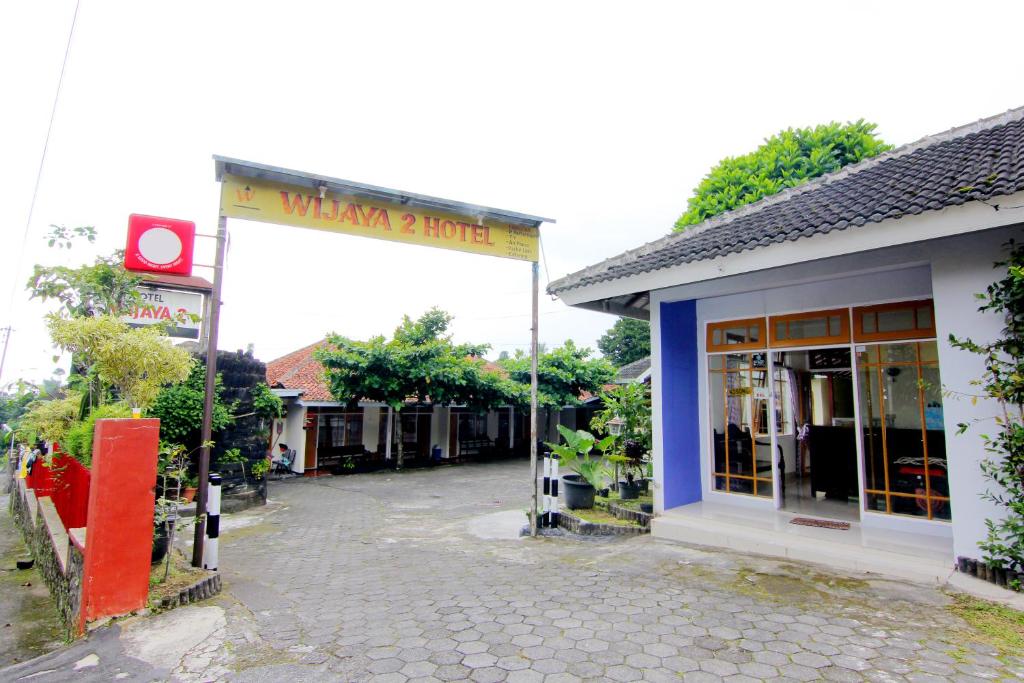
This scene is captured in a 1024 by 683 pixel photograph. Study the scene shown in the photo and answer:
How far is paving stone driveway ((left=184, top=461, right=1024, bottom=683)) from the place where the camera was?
3314mm

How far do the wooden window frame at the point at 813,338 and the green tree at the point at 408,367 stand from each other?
11.6m

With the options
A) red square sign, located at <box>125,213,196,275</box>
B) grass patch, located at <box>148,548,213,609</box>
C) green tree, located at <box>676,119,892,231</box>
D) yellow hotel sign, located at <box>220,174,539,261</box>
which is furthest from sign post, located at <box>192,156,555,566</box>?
green tree, located at <box>676,119,892,231</box>

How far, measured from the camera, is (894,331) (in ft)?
20.2

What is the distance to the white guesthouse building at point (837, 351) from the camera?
4.84 meters

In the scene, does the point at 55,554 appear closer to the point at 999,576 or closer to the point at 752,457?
the point at 752,457

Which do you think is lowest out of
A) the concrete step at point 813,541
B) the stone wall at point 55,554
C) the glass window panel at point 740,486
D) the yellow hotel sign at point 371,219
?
the stone wall at point 55,554

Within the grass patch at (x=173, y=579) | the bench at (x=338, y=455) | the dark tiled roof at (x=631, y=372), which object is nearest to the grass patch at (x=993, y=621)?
the grass patch at (x=173, y=579)

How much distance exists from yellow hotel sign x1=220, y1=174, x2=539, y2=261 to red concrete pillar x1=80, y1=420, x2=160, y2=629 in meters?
2.43

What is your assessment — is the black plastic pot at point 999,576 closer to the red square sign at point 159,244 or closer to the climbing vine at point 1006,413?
the climbing vine at point 1006,413

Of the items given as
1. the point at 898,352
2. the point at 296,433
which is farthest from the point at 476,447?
the point at 898,352

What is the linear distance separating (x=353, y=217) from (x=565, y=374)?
15656 mm

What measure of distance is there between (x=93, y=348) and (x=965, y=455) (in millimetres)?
8286

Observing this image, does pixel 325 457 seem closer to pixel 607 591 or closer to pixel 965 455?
pixel 607 591

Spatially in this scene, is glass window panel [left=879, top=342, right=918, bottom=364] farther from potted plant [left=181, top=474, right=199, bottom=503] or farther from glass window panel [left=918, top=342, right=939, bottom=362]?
potted plant [left=181, top=474, right=199, bottom=503]
